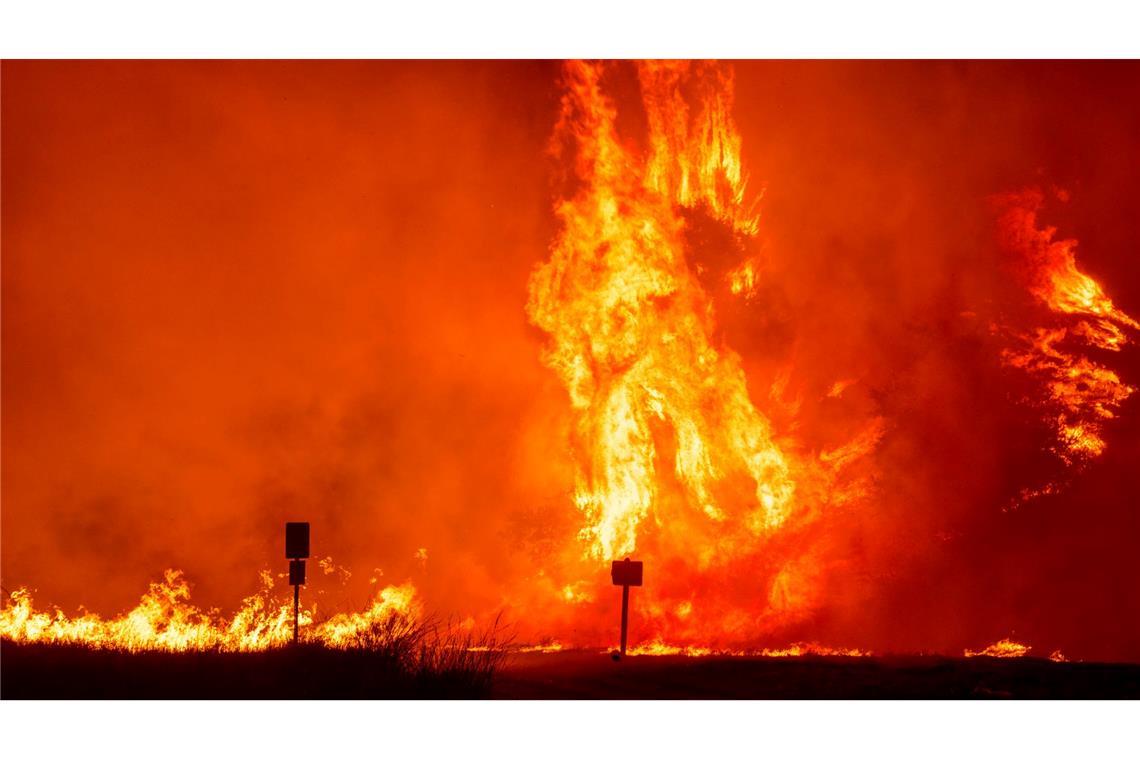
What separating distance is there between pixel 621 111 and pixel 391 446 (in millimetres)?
7502

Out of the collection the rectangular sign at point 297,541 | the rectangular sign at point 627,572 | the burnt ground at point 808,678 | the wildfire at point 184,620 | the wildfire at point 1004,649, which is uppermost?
the rectangular sign at point 297,541

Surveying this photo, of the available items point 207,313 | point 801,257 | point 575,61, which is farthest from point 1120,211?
point 207,313

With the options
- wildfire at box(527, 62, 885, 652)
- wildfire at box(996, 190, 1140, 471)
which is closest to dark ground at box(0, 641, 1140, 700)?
wildfire at box(527, 62, 885, 652)

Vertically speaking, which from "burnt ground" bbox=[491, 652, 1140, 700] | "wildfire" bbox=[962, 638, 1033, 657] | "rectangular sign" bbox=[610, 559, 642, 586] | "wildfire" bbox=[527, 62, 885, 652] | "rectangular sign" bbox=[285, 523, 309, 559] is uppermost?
"wildfire" bbox=[527, 62, 885, 652]

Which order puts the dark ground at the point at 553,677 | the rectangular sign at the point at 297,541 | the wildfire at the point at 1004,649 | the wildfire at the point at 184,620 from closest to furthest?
the dark ground at the point at 553,677 < the rectangular sign at the point at 297,541 < the wildfire at the point at 184,620 < the wildfire at the point at 1004,649

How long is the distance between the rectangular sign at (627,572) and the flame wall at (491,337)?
10.8ft

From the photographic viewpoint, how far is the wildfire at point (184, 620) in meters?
16.9

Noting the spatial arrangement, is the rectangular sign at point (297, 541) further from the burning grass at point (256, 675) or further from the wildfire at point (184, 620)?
the wildfire at point (184, 620)

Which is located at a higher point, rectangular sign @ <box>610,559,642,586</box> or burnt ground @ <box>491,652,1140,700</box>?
rectangular sign @ <box>610,559,642,586</box>

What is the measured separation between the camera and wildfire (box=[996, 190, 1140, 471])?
18719mm

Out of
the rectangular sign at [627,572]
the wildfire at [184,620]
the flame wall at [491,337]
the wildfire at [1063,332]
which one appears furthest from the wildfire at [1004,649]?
the wildfire at [184,620]

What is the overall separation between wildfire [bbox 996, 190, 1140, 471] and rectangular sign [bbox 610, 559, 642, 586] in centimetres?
822

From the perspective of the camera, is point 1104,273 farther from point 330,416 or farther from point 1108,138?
point 330,416

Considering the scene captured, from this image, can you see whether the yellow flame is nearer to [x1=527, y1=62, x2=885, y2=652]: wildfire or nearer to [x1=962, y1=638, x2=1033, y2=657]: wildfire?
[x1=527, y1=62, x2=885, y2=652]: wildfire
